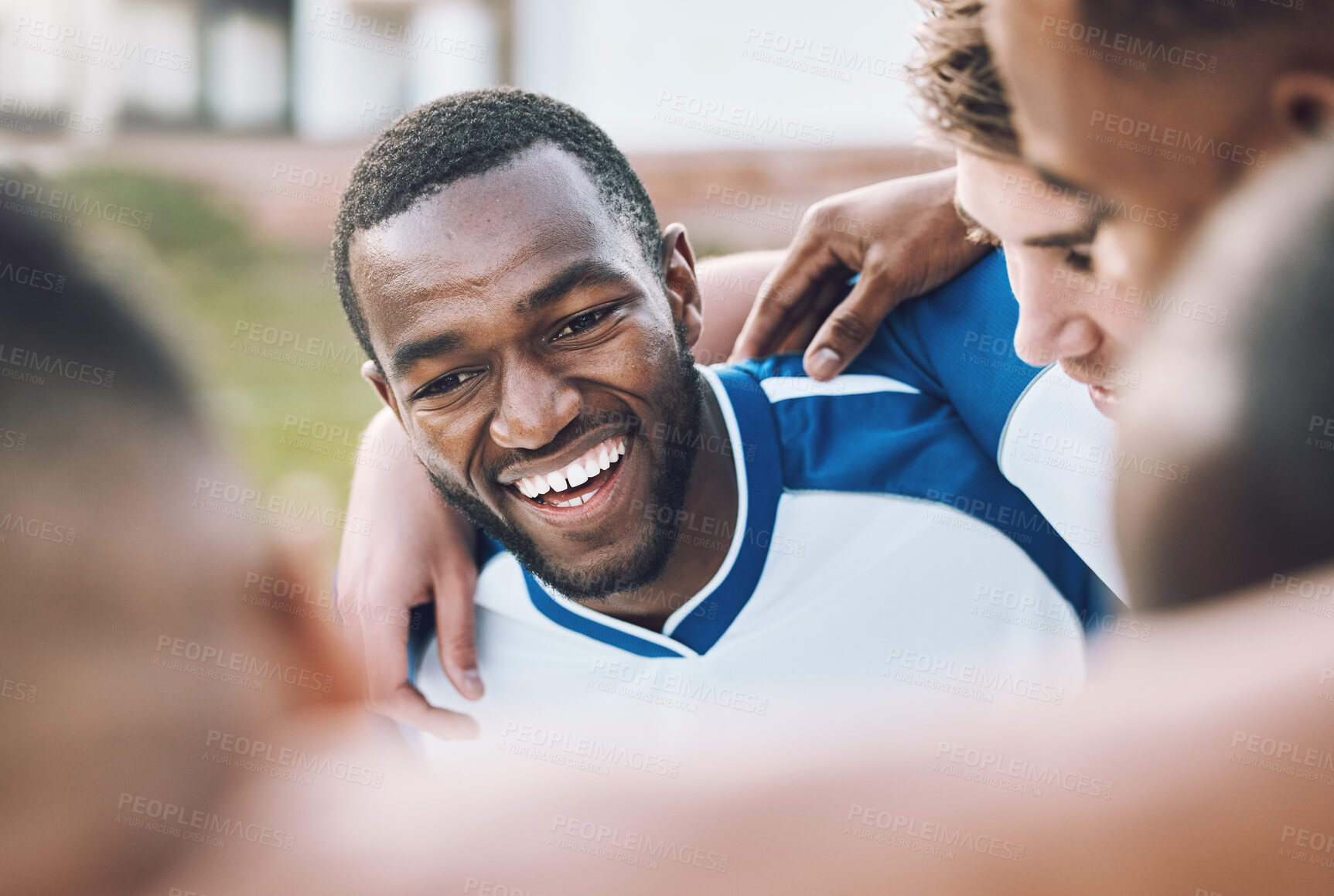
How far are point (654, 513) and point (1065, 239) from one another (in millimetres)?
930

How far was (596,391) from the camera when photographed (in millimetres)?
1809

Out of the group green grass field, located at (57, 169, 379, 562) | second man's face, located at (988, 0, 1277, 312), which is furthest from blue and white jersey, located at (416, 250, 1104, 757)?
green grass field, located at (57, 169, 379, 562)

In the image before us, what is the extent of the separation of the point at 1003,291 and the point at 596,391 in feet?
2.57

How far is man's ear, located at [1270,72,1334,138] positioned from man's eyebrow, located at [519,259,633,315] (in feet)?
3.70

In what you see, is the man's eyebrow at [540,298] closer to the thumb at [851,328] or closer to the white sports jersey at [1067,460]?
the thumb at [851,328]

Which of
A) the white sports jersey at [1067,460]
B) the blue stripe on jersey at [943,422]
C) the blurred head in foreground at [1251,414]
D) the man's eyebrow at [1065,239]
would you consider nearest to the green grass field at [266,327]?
the blue stripe on jersey at [943,422]

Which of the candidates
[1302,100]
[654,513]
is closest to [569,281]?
[654,513]

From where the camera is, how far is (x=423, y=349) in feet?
5.71

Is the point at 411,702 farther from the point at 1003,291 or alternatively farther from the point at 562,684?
the point at 1003,291

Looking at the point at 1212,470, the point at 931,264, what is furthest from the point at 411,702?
the point at 1212,470

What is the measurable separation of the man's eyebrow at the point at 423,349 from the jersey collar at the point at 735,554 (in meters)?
0.57

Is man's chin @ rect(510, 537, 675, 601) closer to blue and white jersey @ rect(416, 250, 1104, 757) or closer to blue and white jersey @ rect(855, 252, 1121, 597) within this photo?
blue and white jersey @ rect(416, 250, 1104, 757)

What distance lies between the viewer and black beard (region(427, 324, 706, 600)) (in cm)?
192

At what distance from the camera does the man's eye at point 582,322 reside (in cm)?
178
